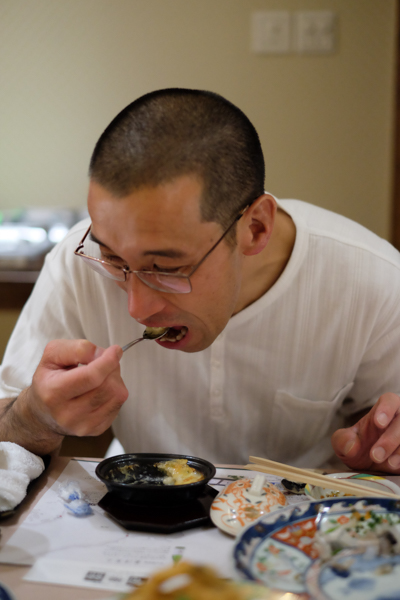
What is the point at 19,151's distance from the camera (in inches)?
104

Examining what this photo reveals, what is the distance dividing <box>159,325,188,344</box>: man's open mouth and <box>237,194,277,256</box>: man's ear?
21 cm

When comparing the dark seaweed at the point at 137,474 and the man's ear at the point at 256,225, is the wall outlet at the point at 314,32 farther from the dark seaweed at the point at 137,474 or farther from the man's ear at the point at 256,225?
the dark seaweed at the point at 137,474

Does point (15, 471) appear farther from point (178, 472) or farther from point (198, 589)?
point (198, 589)

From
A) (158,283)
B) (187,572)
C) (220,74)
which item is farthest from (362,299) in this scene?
(220,74)

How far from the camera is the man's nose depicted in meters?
1.05

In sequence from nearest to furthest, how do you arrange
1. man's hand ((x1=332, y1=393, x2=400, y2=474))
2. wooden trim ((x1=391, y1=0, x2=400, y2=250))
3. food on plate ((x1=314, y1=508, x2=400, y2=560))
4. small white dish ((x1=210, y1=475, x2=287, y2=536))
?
food on plate ((x1=314, y1=508, x2=400, y2=560)) → small white dish ((x1=210, y1=475, x2=287, y2=536)) → man's hand ((x1=332, y1=393, x2=400, y2=474)) → wooden trim ((x1=391, y1=0, x2=400, y2=250))

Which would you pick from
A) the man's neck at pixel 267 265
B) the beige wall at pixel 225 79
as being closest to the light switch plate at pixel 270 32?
the beige wall at pixel 225 79

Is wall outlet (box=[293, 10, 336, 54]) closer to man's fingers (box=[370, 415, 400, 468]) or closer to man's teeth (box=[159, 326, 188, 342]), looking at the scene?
man's teeth (box=[159, 326, 188, 342])

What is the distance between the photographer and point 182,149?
3.33 ft

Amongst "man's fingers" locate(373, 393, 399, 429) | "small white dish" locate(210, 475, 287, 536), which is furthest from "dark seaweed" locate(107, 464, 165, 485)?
"man's fingers" locate(373, 393, 399, 429)

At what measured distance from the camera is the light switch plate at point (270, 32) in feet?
7.80

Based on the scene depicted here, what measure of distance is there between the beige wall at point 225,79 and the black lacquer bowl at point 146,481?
1.70 metres

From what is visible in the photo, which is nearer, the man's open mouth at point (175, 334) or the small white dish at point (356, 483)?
the small white dish at point (356, 483)

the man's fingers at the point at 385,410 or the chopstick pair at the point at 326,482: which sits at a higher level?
the man's fingers at the point at 385,410
